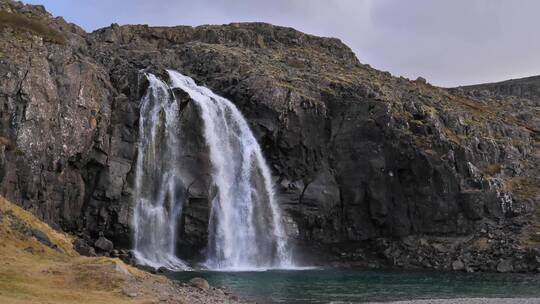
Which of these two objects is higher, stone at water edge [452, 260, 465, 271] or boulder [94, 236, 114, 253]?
boulder [94, 236, 114, 253]

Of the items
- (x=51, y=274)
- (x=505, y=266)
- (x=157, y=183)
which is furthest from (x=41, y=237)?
(x=505, y=266)

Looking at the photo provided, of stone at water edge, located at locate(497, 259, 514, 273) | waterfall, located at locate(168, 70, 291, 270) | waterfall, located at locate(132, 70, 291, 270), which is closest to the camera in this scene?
waterfall, located at locate(132, 70, 291, 270)

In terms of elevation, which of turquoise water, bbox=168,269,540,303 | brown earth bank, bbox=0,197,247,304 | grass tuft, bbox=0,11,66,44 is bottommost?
turquoise water, bbox=168,269,540,303

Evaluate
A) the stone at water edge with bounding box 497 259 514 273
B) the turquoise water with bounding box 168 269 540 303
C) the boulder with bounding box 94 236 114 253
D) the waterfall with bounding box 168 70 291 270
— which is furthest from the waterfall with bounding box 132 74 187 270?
the stone at water edge with bounding box 497 259 514 273

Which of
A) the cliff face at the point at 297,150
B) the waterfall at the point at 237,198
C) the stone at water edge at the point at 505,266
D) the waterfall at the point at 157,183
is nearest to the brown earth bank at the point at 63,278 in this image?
the cliff face at the point at 297,150

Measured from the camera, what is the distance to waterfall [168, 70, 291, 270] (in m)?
72.6

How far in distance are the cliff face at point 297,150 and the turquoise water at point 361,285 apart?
10.4 meters

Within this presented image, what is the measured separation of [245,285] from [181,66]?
5282cm

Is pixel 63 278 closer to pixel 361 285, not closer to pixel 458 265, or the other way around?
pixel 361 285

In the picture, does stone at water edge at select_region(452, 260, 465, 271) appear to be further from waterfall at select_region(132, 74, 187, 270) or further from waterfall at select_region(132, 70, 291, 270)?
waterfall at select_region(132, 74, 187, 270)

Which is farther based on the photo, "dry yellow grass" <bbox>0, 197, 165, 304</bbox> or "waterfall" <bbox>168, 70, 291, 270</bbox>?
"waterfall" <bbox>168, 70, 291, 270</bbox>

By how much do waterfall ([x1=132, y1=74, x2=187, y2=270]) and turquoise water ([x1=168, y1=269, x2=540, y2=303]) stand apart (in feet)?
26.9

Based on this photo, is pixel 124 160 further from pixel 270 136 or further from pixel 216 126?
pixel 270 136

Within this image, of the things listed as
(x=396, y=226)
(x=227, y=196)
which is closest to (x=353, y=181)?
(x=396, y=226)
